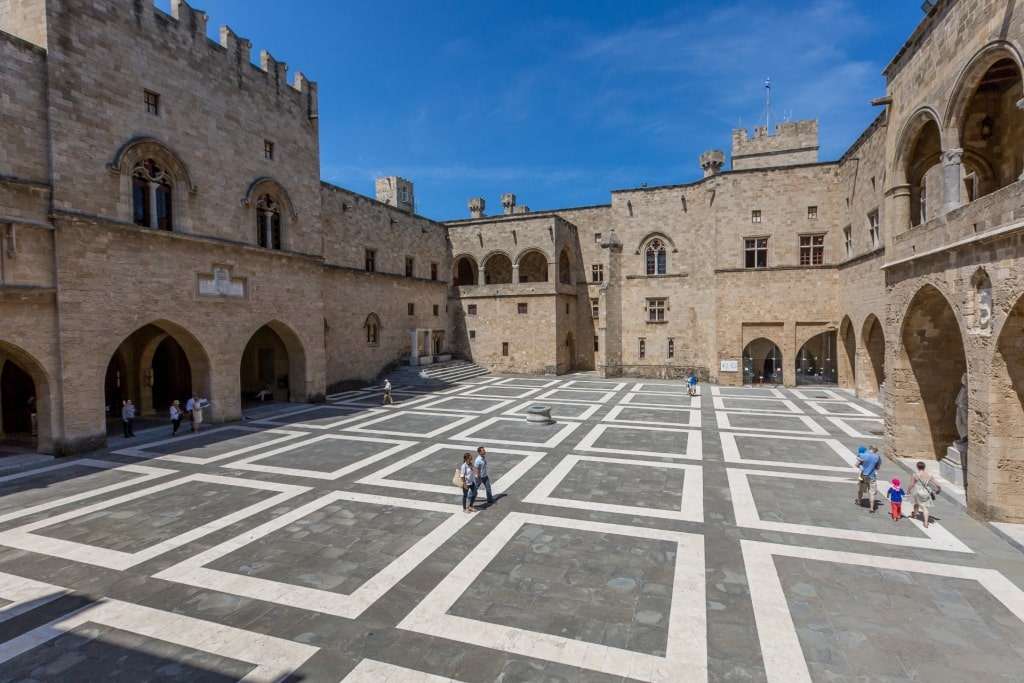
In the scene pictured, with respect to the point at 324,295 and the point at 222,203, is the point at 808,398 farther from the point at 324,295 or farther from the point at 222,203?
the point at 222,203

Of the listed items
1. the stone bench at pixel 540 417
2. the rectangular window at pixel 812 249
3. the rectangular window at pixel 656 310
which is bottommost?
the stone bench at pixel 540 417

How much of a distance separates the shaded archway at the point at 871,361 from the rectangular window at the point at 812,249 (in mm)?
5611

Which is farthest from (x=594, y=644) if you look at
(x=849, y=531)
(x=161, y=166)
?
(x=161, y=166)

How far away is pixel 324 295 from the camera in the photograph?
24406 mm

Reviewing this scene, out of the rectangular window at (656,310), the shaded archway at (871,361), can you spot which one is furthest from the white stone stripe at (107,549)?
the rectangular window at (656,310)

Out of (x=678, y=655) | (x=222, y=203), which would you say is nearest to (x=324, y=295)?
(x=222, y=203)

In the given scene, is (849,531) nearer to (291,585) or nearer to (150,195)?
(291,585)

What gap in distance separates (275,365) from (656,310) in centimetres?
2237

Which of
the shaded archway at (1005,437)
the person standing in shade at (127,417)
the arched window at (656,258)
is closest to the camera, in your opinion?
the shaded archway at (1005,437)

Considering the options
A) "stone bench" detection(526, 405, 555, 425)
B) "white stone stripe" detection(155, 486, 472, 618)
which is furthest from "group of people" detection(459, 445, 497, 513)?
"stone bench" detection(526, 405, 555, 425)

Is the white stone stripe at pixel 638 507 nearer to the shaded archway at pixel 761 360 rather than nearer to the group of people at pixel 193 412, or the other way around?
the group of people at pixel 193 412

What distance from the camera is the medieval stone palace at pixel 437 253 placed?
1026 centimetres

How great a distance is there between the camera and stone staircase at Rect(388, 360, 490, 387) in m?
27.7

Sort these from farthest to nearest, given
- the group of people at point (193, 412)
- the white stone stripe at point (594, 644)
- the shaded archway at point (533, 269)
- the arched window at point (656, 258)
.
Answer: the shaded archway at point (533, 269) → the arched window at point (656, 258) → the group of people at point (193, 412) → the white stone stripe at point (594, 644)
